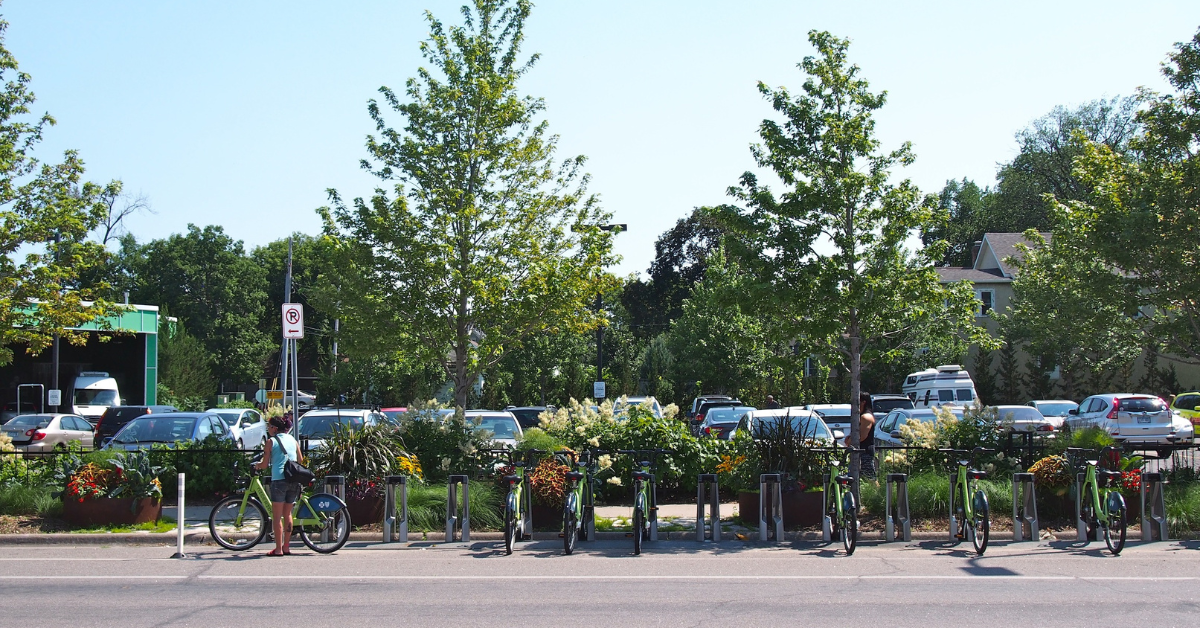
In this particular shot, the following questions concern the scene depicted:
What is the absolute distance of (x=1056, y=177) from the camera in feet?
228

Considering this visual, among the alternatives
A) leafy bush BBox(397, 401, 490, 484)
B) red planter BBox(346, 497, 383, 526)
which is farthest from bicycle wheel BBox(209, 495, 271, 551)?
leafy bush BBox(397, 401, 490, 484)

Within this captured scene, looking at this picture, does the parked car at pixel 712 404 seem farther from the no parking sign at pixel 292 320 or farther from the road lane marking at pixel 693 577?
the road lane marking at pixel 693 577

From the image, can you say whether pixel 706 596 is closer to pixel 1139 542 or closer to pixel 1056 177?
pixel 1139 542

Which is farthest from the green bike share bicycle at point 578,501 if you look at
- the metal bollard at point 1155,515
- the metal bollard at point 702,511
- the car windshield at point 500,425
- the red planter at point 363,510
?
the metal bollard at point 1155,515

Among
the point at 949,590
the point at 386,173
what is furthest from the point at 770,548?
the point at 386,173

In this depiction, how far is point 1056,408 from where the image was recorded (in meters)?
31.7

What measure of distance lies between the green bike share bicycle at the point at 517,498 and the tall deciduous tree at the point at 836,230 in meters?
5.08

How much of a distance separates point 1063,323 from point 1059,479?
9175 millimetres

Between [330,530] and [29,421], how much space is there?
22.6 metres

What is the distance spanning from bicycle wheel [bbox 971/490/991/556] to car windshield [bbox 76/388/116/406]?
1393 inches

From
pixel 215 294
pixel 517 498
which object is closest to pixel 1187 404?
pixel 517 498

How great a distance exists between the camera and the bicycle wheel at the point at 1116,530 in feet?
35.7

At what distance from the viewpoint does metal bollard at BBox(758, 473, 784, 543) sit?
1222cm

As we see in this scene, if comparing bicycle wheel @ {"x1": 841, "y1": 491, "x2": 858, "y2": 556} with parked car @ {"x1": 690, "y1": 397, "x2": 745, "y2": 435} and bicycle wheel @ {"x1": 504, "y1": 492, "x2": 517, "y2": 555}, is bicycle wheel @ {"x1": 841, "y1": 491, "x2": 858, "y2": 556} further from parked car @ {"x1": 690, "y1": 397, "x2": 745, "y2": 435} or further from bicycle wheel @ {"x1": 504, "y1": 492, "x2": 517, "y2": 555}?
parked car @ {"x1": 690, "y1": 397, "x2": 745, "y2": 435}
